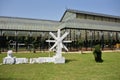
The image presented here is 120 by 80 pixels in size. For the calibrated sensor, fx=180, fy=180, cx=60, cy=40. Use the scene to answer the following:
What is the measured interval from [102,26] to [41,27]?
14560 millimetres

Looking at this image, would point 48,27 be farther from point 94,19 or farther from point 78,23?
point 94,19

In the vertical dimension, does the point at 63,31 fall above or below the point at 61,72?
above

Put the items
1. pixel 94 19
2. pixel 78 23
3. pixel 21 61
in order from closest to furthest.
→ pixel 21 61, pixel 78 23, pixel 94 19

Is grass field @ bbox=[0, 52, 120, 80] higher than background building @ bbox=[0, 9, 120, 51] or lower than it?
lower

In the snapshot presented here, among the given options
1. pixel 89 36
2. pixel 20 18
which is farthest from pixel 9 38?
pixel 89 36

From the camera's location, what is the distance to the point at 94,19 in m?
50.3

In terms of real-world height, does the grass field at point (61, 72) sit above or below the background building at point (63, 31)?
below

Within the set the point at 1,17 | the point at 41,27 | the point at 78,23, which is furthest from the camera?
the point at 1,17

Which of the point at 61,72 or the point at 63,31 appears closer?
the point at 61,72

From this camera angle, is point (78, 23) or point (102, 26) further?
point (102, 26)

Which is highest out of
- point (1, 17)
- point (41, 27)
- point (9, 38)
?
point (1, 17)

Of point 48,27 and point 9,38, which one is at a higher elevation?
point 48,27

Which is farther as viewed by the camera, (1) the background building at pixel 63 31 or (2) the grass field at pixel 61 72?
(1) the background building at pixel 63 31

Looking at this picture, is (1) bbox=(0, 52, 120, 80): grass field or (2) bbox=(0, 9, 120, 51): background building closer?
(1) bbox=(0, 52, 120, 80): grass field
